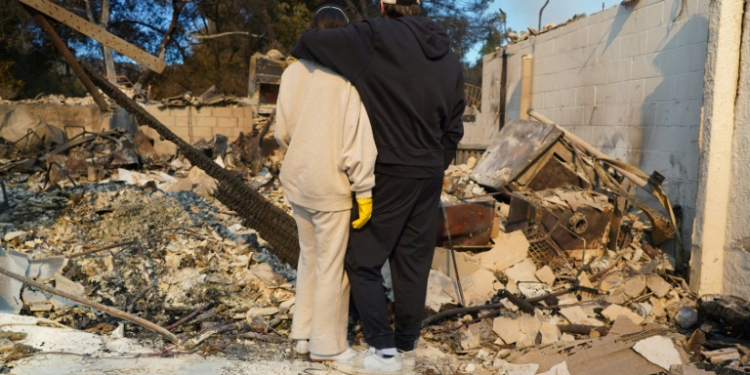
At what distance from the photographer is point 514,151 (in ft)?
18.5

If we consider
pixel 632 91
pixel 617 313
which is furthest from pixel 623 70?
pixel 617 313

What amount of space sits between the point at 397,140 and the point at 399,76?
0.26 meters

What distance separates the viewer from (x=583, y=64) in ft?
22.2

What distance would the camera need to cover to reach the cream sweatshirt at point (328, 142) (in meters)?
2.40

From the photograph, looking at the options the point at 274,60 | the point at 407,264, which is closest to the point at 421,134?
the point at 407,264

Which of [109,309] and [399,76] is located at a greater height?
[399,76]

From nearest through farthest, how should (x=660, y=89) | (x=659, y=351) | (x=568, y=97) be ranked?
(x=659, y=351)
(x=660, y=89)
(x=568, y=97)

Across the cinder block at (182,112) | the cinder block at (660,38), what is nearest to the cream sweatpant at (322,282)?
the cinder block at (660,38)

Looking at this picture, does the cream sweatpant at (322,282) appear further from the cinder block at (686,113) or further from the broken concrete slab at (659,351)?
the cinder block at (686,113)

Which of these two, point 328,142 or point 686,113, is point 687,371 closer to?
point 328,142

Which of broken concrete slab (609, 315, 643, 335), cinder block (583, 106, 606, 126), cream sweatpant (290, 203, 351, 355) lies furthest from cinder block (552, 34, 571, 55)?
cream sweatpant (290, 203, 351, 355)

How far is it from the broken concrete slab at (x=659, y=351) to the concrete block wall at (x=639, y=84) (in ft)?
6.28

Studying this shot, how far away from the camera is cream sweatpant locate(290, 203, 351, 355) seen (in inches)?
98.9

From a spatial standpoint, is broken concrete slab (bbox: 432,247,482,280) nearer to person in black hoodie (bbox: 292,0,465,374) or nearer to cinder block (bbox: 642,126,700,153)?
person in black hoodie (bbox: 292,0,465,374)
